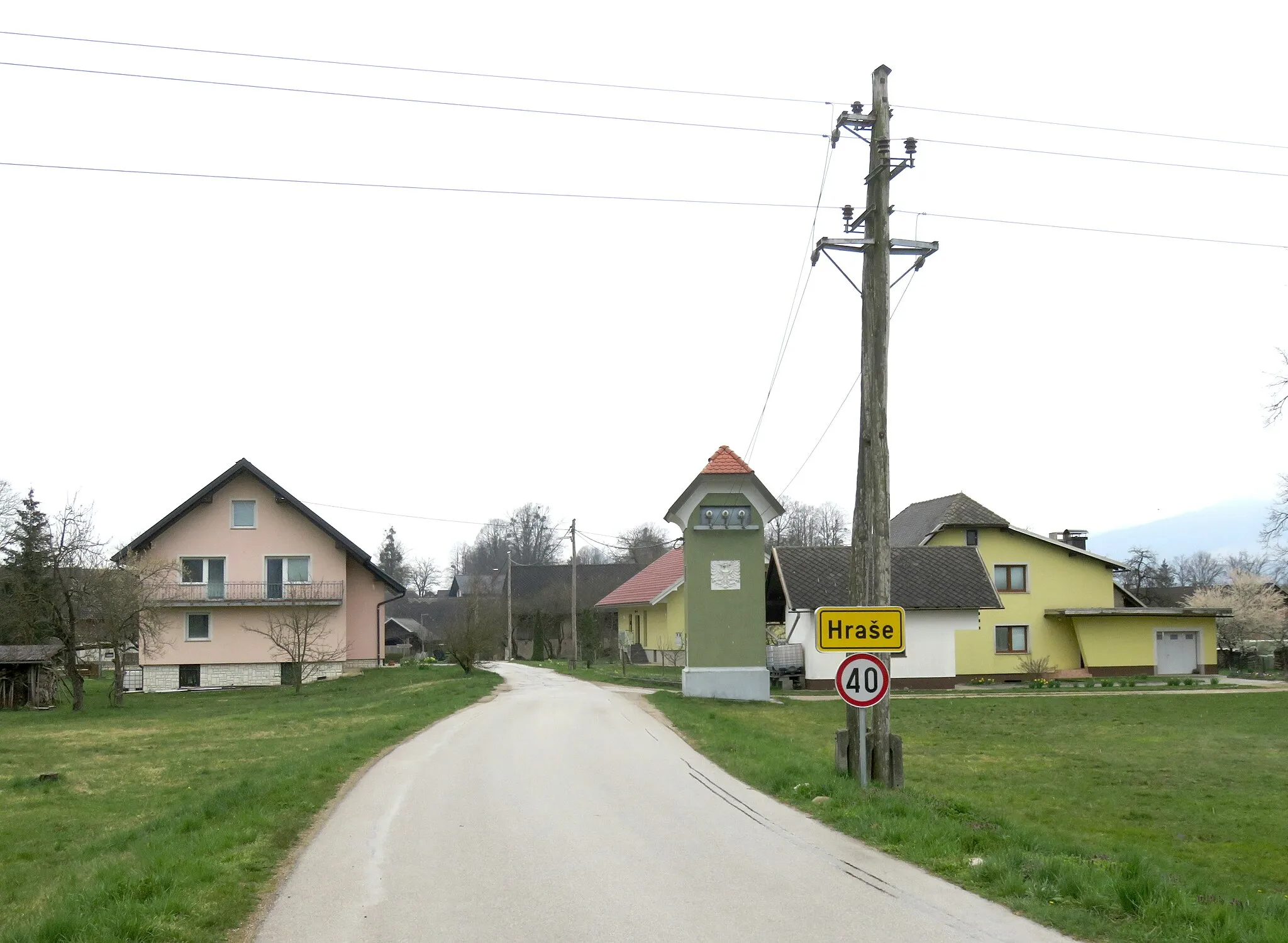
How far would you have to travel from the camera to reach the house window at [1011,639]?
4528 cm

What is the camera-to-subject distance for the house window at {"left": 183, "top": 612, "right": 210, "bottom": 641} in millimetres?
47125

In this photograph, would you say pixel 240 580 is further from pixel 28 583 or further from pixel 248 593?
pixel 28 583

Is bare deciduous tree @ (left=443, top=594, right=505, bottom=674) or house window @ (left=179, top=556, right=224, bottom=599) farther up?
house window @ (left=179, top=556, right=224, bottom=599)

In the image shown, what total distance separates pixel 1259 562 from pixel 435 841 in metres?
71.8

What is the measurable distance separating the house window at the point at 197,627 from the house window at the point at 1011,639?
32.9 m

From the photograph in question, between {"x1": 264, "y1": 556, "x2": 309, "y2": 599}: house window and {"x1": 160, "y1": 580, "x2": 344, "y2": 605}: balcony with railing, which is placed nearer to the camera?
{"x1": 160, "y1": 580, "x2": 344, "y2": 605}: balcony with railing

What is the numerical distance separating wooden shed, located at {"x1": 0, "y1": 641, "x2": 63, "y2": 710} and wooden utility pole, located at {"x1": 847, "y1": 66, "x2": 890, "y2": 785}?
33.5 meters

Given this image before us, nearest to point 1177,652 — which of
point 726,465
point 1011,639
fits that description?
point 1011,639

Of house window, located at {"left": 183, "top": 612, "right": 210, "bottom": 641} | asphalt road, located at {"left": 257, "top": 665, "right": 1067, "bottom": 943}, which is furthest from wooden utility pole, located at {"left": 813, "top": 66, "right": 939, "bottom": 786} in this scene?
house window, located at {"left": 183, "top": 612, "right": 210, "bottom": 641}

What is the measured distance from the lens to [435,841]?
9.87 meters

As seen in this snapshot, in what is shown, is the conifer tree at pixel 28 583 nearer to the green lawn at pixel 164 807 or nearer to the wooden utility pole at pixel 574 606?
the green lawn at pixel 164 807

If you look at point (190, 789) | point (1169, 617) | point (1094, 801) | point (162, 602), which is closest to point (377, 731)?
point (190, 789)

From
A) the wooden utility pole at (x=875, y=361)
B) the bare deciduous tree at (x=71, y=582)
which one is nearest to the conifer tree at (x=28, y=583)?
the bare deciduous tree at (x=71, y=582)

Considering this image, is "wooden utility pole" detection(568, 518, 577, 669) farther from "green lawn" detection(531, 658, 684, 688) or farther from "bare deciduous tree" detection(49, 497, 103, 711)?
"bare deciduous tree" detection(49, 497, 103, 711)
